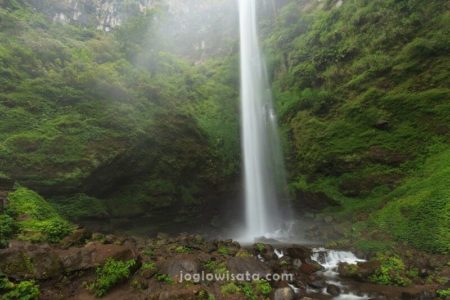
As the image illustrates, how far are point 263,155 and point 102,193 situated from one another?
13046 mm

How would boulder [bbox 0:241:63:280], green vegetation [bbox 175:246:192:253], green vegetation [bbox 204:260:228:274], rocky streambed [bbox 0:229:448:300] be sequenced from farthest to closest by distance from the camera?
green vegetation [bbox 175:246:192:253], green vegetation [bbox 204:260:228:274], rocky streambed [bbox 0:229:448:300], boulder [bbox 0:241:63:280]

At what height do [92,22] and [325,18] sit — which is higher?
[92,22]

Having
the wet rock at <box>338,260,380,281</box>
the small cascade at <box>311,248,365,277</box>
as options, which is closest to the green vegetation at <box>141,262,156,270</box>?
the small cascade at <box>311,248,365,277</box>

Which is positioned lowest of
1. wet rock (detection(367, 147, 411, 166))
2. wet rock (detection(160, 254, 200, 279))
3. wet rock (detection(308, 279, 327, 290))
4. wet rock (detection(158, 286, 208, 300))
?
wet rock (detection(308, 279, 327, 290))

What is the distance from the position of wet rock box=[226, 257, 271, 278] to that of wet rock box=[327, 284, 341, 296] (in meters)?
2.07

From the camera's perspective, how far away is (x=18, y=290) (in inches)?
278

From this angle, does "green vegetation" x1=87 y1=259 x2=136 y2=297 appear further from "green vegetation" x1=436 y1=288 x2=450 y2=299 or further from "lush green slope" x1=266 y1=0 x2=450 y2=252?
"lush green slope" x1=266 y1=0 x2=450 y2=252

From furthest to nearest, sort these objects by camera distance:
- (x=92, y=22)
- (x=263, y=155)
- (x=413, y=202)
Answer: (x=92, y=22)
(x=263, y=155)
(x=413, y=202)

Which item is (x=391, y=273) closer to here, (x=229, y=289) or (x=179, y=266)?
(x=229, y=289)

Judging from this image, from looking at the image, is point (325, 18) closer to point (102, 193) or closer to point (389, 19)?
point (389, 19)

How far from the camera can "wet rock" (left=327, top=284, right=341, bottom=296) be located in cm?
976

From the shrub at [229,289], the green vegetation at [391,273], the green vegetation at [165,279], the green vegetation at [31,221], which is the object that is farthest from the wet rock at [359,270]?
the green vegetation at [31,221]

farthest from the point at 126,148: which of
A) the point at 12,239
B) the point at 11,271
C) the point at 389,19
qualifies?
the point at 389,19

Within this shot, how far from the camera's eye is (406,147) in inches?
674
